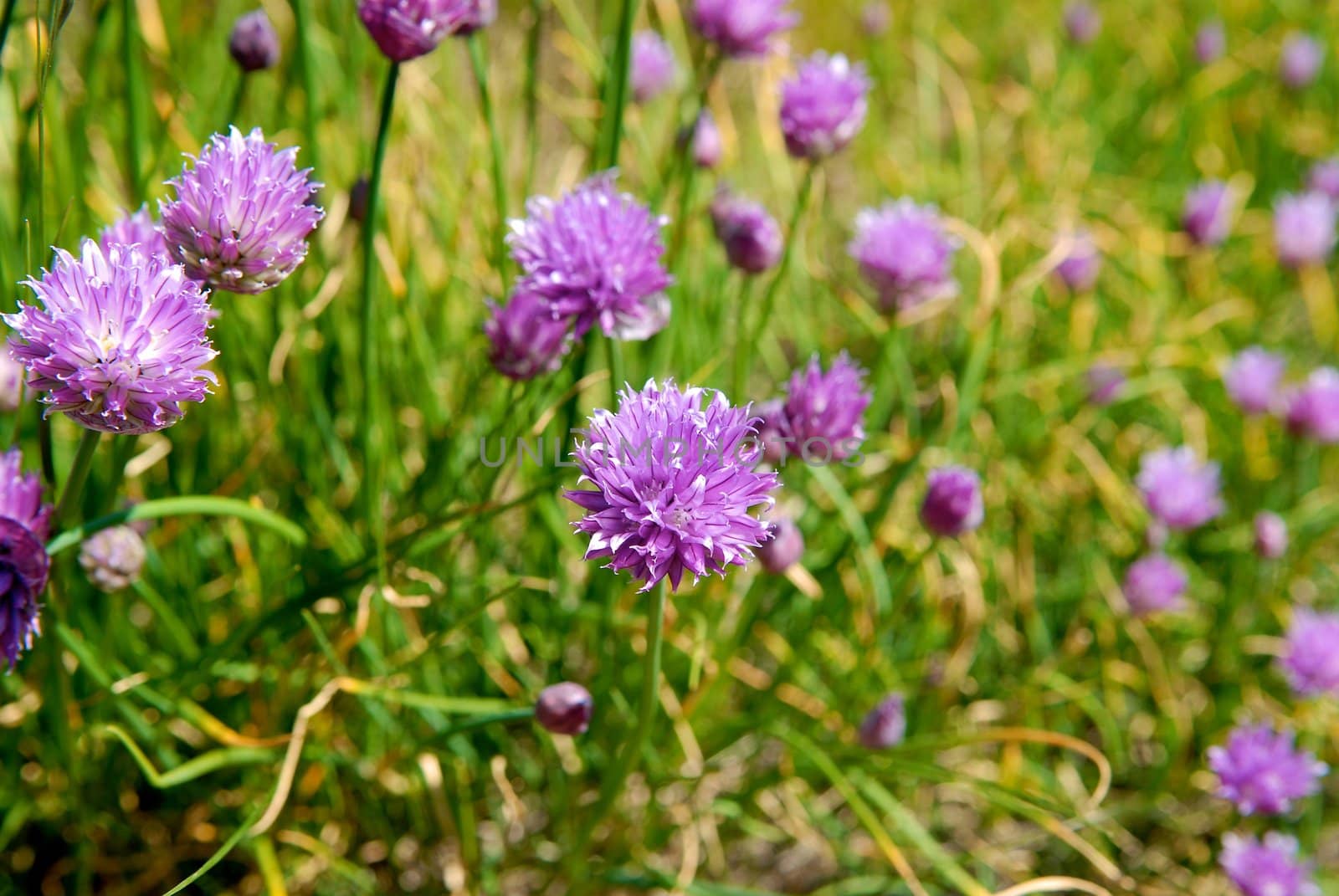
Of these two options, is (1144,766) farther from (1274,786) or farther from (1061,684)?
(1274,786)

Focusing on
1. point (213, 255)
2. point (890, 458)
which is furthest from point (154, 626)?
point (890, 458)

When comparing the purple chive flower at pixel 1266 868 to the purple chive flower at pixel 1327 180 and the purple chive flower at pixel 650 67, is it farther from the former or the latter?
the purple chive flower at pixel 1327 180

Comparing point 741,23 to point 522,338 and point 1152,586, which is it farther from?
point 1152,586

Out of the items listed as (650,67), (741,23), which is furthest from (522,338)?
(650,67)

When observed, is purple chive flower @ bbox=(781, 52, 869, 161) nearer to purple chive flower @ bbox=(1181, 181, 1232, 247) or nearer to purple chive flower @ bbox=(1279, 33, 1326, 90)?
purple chive flower @ bbox=(1181, 181, 1232, 247)

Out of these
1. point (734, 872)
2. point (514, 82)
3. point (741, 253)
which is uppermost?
point (514, 82)

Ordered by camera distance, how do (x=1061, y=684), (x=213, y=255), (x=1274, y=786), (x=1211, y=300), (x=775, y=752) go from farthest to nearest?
1. (x=1211, y=300)
2. (x=775, y=752)
3. (x=1061, y=684)
4. (x=1274, y=786)
5. (x=213, y=255)

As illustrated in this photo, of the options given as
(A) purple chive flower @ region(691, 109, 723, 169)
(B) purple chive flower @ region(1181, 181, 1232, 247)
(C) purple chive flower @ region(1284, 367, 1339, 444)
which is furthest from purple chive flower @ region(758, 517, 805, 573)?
(B) purple chive flower @ region(1181, 181, 1232, 247)
